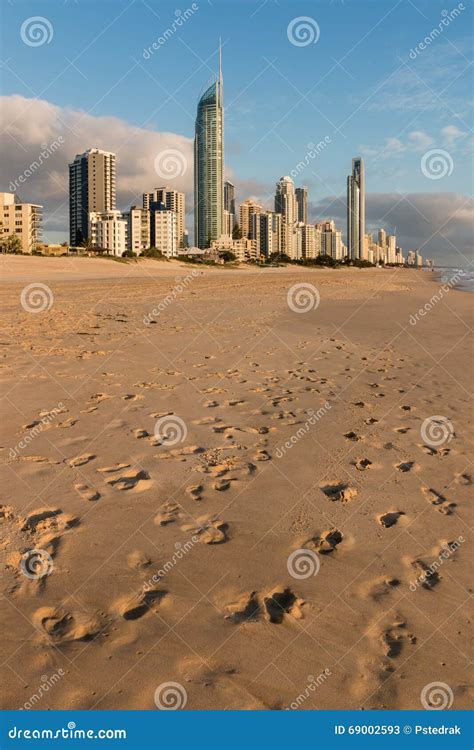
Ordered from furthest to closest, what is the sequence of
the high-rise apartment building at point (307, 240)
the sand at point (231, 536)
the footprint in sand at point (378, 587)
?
the high-rise apartment building at point (307, 240) → the footprint in sand at point (378, 587) → the sand at point (231, 536)

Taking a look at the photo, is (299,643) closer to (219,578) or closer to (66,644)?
(219,578)

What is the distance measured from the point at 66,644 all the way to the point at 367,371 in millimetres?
7311

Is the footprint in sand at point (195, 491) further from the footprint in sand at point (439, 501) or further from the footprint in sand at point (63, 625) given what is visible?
the footprint in sand at point (439, 501)

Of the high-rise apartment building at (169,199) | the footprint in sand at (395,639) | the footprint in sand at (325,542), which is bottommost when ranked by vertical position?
the footprint in sand at (395,639)

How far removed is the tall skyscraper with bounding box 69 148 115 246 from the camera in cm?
13638

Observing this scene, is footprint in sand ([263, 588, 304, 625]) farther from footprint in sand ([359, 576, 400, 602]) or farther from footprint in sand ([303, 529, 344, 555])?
footprint in sand ([303, 529, 344, 555])

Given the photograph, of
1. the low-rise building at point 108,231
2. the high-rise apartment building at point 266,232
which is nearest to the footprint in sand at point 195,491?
the low-rise building at point 108,231

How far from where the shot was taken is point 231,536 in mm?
3996

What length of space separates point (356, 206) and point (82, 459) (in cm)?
13217

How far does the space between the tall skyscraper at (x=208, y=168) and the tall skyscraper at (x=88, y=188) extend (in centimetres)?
3313

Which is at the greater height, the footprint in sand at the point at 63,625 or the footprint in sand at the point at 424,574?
the footprint in sand at the point at 424,574

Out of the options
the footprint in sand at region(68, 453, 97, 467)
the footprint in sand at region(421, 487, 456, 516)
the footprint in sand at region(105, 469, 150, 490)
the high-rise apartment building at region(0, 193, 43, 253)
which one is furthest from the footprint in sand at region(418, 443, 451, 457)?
the high-rise apartment building at region(0, 193, 43, 253)

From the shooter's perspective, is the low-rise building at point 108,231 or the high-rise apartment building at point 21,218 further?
the low-rise building at point 108,231

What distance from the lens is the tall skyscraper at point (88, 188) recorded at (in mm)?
136375
